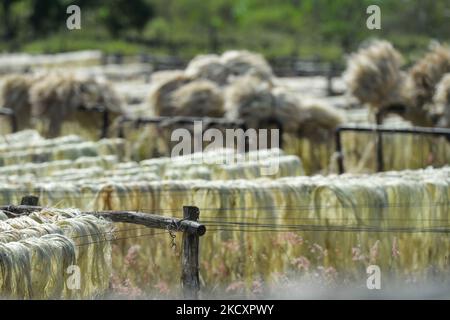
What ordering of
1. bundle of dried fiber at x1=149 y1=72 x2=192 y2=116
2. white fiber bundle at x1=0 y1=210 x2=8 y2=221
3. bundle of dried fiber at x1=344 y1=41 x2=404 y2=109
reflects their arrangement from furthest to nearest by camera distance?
bundle of dried fiber at x1=149 y1=72 x2=192 y2=116
bundle of dried fiber at x1=344 y1=41 x2=404 y2=109
white fiber bundle at x1=0 y1=210 x2=8 y2=221

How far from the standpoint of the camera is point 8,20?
2544 inches

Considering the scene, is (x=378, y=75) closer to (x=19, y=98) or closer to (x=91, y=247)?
(x=19, y=98)

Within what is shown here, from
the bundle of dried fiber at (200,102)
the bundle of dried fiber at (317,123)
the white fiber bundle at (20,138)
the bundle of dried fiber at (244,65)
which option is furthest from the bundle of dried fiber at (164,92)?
the white fiber bundle at (20,138)

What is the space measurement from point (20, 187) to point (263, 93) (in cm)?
836

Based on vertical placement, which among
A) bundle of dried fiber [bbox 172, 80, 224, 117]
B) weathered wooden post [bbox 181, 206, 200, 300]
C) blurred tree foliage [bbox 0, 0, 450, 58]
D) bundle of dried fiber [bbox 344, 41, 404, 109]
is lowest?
weathered wooden post [bbox 181, 206, 200, 300]

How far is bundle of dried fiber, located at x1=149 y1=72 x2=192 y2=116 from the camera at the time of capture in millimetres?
21297

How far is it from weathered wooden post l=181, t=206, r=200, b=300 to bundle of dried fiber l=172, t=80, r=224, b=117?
12129 millimetres

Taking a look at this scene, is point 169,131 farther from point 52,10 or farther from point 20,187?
point 52,10

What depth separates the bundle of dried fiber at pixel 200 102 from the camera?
20.7 meters

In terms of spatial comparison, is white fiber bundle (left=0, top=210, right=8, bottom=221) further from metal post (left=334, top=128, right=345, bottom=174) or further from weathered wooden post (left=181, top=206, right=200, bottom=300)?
metal post (left=334, top=128, right=345, bottom=174)

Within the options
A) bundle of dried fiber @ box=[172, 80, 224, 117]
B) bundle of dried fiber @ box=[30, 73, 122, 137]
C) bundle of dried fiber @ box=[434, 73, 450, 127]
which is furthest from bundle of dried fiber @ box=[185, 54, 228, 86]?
bundle of dried fiber @ box=[434, 73, 450, 127]

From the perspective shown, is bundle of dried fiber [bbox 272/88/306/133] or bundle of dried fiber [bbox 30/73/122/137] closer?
bundle of dried fiber [bbox 272/88/306/133]

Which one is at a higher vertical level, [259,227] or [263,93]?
[263,93]
